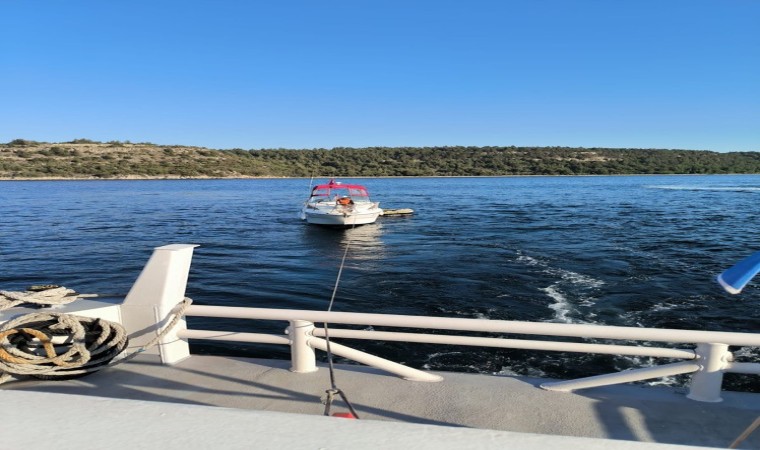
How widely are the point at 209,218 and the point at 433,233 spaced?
19486 millimetres

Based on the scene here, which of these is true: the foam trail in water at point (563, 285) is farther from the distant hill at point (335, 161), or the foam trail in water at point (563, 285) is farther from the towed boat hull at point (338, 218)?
the distant hill at point (335, 161)

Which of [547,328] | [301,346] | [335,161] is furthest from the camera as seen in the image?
[335,161]

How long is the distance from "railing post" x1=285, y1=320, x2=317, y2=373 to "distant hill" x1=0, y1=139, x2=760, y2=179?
450 ft

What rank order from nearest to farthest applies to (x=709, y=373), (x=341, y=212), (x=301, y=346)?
(x=709, y=373), (x=301, y=346), (x=341, y=212)

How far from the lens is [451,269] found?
16.7 meters

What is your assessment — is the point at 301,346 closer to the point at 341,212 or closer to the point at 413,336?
the point at 413,336

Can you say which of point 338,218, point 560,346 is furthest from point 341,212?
point 560,346

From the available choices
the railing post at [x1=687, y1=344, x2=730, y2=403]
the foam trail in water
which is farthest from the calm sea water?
the railing post at [x1=687, y1=344, x2=730, y2=403]

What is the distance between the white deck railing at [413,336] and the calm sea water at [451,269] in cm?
431

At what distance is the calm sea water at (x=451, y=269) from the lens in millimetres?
10305

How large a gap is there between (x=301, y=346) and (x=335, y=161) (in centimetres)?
16223

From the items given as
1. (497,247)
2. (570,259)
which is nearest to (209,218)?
(497,247)

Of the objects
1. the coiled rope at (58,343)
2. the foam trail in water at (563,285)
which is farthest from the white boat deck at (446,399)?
the foam trail in water at (563,285)

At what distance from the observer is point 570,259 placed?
1877cm
